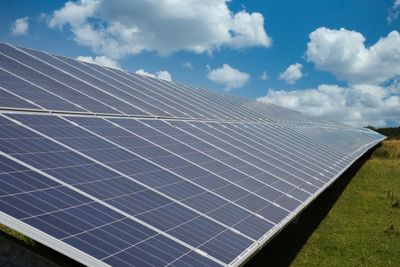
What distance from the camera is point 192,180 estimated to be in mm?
11141

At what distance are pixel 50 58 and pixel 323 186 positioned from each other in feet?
42.5

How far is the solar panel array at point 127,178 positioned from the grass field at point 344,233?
51.6 inches

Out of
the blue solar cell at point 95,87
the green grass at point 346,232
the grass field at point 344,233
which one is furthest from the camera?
the green grass at point 346,232

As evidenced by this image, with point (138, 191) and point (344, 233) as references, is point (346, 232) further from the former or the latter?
point (138, 191)

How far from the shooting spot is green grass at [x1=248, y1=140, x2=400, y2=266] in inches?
667

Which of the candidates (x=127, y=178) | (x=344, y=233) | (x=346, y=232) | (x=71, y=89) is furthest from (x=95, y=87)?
(x=346, y=232)

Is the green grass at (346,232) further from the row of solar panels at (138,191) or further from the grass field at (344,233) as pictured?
the row of solar panels at (138,191)

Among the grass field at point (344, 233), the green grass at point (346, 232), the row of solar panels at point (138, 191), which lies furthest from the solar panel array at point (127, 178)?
the green grass at point (346, 232)

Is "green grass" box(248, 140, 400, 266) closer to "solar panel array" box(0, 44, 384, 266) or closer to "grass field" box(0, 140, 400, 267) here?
"grass field" box(0, 140, 400, 267)

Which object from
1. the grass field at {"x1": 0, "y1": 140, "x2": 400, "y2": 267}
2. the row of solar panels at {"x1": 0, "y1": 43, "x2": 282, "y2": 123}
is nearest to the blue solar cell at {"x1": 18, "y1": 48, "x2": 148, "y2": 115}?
the row of solar panels at {"x1": 0, "y1": 43, "x2": 282, "y2": 123}

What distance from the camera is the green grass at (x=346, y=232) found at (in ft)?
55.6

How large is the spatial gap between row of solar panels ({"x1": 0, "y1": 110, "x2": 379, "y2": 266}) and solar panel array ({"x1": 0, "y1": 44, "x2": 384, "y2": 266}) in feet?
0.09

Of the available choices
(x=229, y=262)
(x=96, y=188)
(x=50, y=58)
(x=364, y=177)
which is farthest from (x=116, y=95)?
(x=364, y=177)

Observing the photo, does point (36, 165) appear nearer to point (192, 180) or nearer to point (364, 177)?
point (192, 180)
